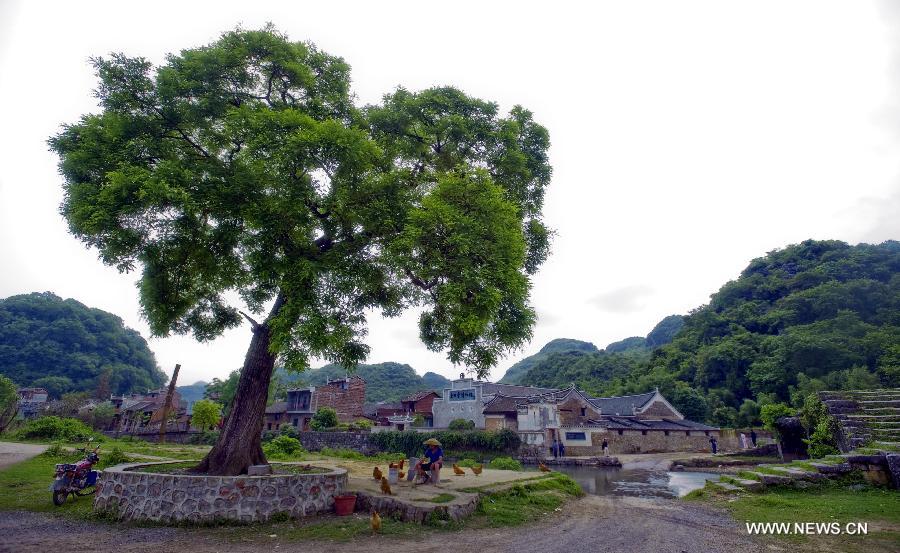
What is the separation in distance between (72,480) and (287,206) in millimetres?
8896

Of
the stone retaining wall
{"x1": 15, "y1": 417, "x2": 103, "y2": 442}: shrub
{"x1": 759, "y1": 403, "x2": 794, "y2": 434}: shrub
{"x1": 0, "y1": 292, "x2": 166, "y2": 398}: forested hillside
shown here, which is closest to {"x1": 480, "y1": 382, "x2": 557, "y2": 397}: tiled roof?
the stone retaining wall

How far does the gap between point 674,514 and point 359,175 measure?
11141 millimetres

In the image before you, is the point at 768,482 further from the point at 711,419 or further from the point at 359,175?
the point at 711,419

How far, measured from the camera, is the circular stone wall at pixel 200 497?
28.9 ft

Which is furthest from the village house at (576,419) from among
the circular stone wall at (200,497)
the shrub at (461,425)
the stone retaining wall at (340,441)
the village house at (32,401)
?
the village house at (32,401)

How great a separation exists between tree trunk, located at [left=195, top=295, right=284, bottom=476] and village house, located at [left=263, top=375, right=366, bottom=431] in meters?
42.6

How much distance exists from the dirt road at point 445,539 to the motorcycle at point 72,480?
0.95m

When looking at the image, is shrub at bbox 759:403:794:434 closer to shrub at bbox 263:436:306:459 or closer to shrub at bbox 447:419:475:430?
shrub at bbox 447:419:475:430

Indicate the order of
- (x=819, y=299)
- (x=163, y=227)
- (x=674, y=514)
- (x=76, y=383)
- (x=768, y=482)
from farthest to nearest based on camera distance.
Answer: (x=76, y=383)
(x=819, y=299)
(x=768, y=482)
(x=163, y=227)
(x=674, y=514)

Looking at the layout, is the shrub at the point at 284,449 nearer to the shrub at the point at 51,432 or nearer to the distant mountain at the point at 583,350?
the shrub at the point at 51,432

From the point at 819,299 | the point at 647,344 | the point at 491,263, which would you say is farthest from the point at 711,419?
the point at 647,344

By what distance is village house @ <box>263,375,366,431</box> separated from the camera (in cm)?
5162

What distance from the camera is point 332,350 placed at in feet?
33.7

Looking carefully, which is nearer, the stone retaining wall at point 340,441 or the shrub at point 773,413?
the shrub at point 773,413
